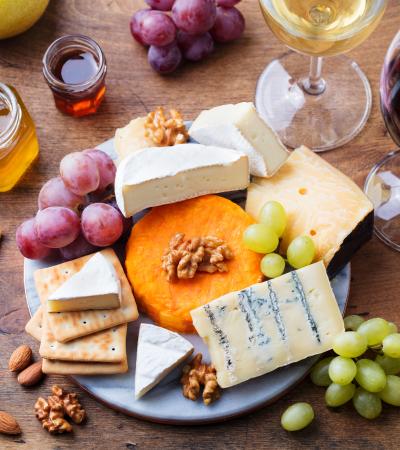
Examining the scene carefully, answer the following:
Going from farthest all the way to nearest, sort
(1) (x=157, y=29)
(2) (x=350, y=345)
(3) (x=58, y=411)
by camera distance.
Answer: (1) (x=157, y=29), (3) (x=58, y=411), (2) (x=350, y=345)

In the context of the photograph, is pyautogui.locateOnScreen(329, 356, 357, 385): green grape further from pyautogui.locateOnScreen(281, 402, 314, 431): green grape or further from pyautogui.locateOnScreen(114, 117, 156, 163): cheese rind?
pyautogui.locateOnScreen(114, 117, 156, 163): cheese rind

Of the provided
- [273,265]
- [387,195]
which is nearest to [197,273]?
[273,265]

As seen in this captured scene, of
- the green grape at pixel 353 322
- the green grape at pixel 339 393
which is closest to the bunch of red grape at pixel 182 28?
the green grape at pixel 353 322

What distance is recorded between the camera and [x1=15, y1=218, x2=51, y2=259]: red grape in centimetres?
162

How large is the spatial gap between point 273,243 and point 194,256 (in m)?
0.15

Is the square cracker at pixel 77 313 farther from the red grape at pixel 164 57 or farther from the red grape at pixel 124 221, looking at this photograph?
the red grape at pixel 164 57

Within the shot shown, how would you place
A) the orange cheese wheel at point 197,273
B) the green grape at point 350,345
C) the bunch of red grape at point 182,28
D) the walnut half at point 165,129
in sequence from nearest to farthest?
1. the green grape at point 350,345
2. the orange cheese wheel at point 197,273
3. the walnut half at point 165,129
4. the bunch of red grape at point 182,28

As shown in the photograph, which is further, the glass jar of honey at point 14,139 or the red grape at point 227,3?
the red grape at point 227,3

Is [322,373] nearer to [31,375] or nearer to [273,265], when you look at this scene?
[273,265]

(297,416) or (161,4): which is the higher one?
(161,4)

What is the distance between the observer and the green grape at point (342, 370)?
149cm

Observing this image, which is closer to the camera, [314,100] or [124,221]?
[124,221]

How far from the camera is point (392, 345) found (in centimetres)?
150

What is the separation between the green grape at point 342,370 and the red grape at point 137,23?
82 centimetres
